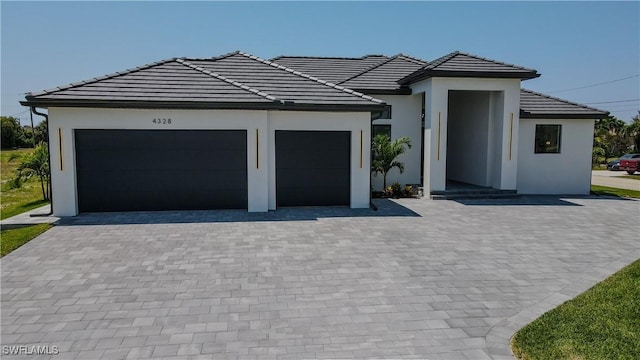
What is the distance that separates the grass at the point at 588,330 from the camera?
13.9 feet

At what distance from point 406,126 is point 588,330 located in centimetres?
1271

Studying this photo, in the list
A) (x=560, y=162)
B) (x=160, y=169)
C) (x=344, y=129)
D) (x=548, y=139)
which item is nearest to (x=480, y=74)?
(x=548, y=139)

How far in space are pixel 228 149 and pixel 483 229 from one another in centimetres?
722

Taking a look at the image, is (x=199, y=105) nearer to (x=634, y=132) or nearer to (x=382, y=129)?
(x=382, y=129)

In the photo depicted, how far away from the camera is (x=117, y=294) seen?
5.92m

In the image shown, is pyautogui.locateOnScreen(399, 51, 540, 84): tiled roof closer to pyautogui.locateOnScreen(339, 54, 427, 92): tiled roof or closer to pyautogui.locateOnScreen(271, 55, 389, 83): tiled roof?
pyautogui.locateOnScreen(339, 54, 427, 92): tiled roof

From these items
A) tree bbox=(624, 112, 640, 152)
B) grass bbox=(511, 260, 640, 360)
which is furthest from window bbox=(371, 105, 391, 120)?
tree bbox=(624, 112, 640, 152)

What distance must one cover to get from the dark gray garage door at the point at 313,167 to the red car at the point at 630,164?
29.2 metres

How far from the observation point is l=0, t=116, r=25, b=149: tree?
49625 mm

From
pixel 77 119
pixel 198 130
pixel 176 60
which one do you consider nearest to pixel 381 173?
pixel 198 130

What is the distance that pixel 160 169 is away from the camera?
462 inches

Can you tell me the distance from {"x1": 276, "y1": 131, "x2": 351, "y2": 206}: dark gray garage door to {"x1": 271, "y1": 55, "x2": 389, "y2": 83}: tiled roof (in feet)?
20.5

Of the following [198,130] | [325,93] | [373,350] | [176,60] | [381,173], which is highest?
[176,60]

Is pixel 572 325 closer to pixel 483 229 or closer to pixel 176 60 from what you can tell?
pixel 483 229
